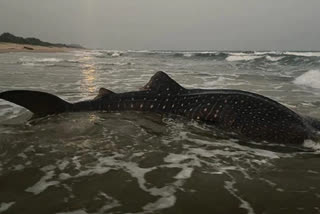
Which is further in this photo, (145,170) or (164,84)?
(164,84)

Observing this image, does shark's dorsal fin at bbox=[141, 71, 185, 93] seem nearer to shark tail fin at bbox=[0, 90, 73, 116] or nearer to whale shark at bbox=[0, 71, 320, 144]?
whale shark at bbox=[0, 71, 320, 144]

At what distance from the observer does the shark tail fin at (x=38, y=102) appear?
5543 millimetres

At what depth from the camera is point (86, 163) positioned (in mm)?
3787

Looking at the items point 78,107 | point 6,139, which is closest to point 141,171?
point 6,139

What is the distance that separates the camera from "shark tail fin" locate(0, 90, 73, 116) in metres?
5.54

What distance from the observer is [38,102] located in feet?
19.5

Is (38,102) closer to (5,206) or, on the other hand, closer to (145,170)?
(145,170)

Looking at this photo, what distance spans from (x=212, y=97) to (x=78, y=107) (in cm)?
249

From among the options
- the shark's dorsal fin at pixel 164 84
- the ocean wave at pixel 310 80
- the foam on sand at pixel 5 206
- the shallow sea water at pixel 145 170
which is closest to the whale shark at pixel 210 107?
the shark's dorsal fin at pixel 164 84

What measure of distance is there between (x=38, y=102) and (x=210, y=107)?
2923 mm

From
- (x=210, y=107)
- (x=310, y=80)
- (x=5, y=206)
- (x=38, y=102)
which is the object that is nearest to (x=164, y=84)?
(x=210, y=107)

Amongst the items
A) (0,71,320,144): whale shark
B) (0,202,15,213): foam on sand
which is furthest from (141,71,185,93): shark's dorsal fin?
(0,202,15,213): foam on sand

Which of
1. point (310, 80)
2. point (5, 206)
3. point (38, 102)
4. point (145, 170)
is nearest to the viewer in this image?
point (5, 206)

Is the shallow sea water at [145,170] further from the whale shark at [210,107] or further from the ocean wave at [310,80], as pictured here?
the ocean wave at [310,80]
